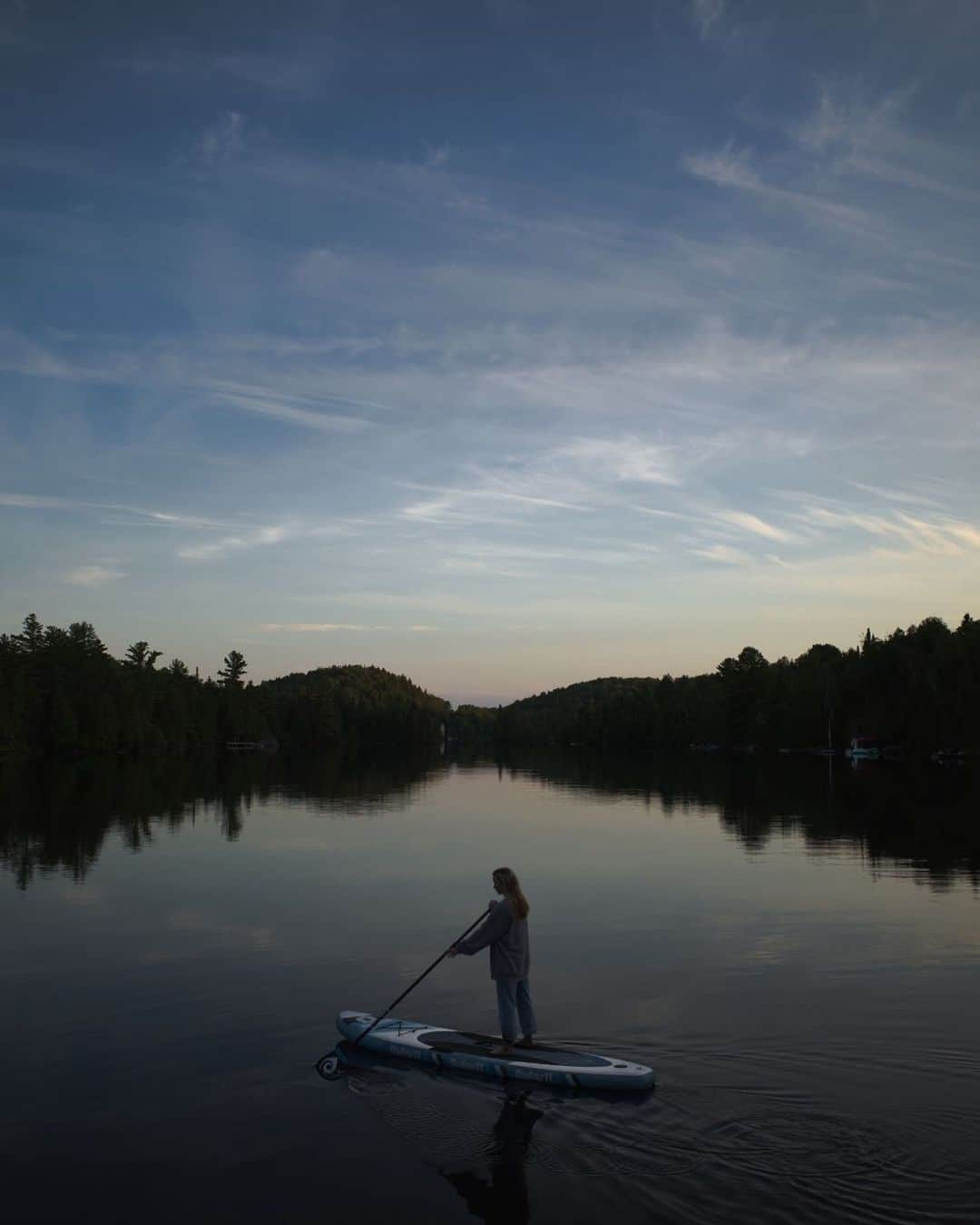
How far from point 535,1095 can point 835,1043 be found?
14.8 feet

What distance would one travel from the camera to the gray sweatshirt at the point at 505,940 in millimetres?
12977

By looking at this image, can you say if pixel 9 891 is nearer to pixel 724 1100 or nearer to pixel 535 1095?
pixel 535 1095

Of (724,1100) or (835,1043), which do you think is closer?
(724,1100)

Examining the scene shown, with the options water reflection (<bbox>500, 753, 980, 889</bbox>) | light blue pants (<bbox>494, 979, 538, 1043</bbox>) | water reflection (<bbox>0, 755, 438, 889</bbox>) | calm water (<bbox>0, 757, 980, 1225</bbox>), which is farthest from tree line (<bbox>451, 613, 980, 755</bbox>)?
light blue pants (<bbox>494, 979, 538, 1043</bbox>)

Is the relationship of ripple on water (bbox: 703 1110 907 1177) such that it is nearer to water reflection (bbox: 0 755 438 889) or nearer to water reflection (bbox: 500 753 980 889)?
water reflection (bbox: 500 753 980 889)

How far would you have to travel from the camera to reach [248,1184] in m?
9.89

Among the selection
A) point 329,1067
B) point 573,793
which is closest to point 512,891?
point 329,1067

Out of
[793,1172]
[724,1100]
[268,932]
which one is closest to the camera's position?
[793,1172]

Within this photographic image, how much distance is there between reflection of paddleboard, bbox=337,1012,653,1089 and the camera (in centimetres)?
1192

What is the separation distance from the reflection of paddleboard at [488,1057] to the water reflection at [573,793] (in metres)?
18.2

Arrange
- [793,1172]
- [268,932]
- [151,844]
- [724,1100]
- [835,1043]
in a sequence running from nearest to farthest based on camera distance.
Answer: [793,1172], [724,1100], [835,1043], [268,932], [151,844]

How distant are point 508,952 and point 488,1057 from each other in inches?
50.1

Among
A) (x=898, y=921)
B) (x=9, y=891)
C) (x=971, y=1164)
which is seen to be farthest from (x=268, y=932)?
(x=971, y=1164)

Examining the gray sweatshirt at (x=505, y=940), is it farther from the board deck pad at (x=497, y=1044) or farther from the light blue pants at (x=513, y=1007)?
the board deck pad at (x=497, y=1044)
